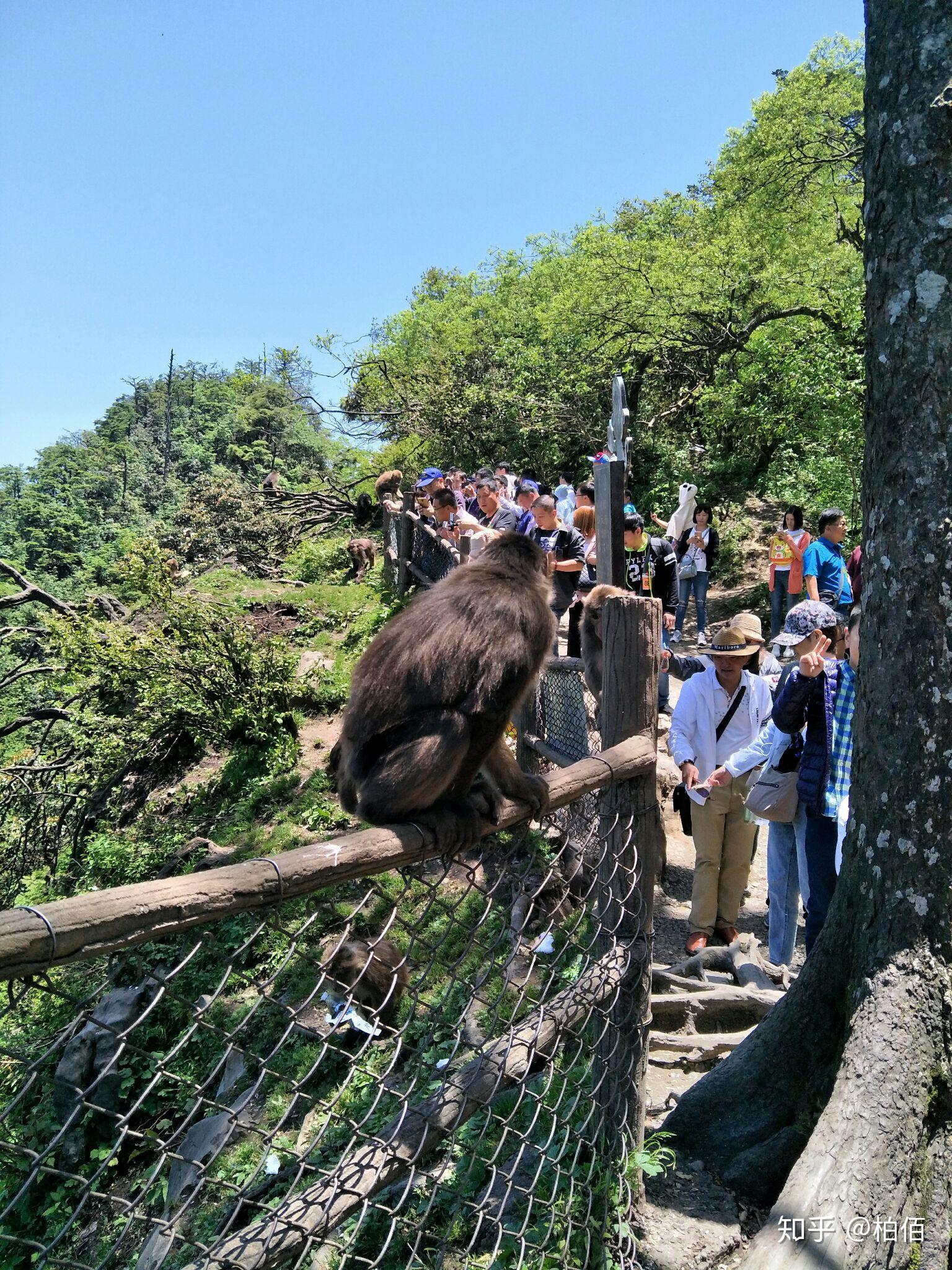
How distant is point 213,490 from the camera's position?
821 inches

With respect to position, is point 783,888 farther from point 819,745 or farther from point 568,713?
point 568,713

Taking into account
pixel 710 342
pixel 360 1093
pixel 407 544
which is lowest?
pixel 360 1093

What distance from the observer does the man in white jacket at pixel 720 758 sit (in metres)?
5.46

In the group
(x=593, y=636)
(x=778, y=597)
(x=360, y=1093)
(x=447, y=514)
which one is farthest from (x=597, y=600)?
(x=778, y=597)

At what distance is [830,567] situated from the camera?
8.50 m

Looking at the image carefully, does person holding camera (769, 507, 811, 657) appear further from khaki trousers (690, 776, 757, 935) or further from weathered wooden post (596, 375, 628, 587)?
weathered wooden post (596, 375, 628, 587)

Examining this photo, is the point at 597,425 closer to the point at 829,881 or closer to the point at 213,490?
the point at 213,490

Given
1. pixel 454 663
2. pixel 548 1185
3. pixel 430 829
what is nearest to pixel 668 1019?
pixel 548 1185

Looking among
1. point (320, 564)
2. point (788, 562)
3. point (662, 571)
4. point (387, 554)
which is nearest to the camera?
point (662, 571)

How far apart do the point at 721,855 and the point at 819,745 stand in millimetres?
1428

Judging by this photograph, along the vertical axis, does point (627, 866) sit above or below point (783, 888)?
above

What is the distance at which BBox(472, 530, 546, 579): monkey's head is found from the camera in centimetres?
370

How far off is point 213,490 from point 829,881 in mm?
19168

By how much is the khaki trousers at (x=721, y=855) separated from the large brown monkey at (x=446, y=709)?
2.57m
